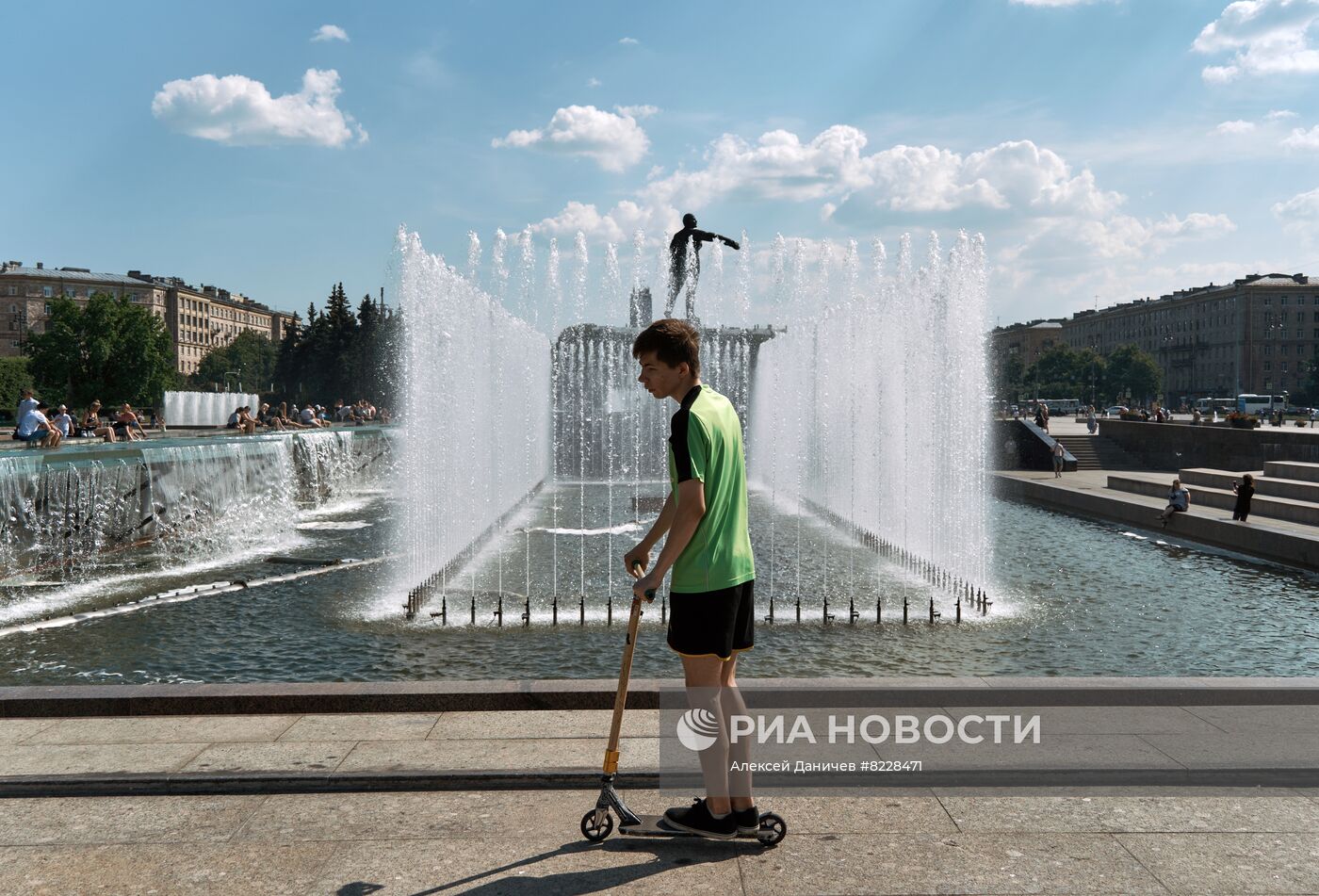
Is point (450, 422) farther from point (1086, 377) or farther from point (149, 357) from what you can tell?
point (1086, 377)

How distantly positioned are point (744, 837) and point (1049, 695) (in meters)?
2.94

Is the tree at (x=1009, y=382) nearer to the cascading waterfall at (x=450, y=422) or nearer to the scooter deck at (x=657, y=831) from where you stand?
→ the cascading waterfall at (x=450, y=422)

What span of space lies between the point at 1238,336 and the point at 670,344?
15712cm

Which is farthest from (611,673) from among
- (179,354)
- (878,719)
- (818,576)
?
(179,354)

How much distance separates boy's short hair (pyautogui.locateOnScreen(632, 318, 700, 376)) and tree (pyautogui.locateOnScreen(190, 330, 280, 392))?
14419 cm

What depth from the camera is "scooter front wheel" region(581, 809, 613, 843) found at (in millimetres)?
4273

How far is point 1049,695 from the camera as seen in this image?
6406 millimetres

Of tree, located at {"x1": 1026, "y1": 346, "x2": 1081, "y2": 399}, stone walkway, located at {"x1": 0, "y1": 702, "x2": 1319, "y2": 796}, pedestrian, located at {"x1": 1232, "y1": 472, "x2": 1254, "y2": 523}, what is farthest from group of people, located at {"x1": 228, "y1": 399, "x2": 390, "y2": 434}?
tree, located at {"x1": 1026, "y1": 346, "x2": 1081, "y2": 399}

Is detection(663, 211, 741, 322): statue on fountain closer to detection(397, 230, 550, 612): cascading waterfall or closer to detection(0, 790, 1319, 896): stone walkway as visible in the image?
detection(397, 230, 550, 612): cascading waterfall

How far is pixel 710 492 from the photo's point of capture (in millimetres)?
4129

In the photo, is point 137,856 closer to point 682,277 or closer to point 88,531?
point 88,531

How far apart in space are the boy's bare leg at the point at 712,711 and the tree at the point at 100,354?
75648mm

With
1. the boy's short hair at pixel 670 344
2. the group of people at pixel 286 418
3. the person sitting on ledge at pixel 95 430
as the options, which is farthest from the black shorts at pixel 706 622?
the group of people at pixel 286 418

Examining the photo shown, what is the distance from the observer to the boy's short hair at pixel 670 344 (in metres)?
4.23
